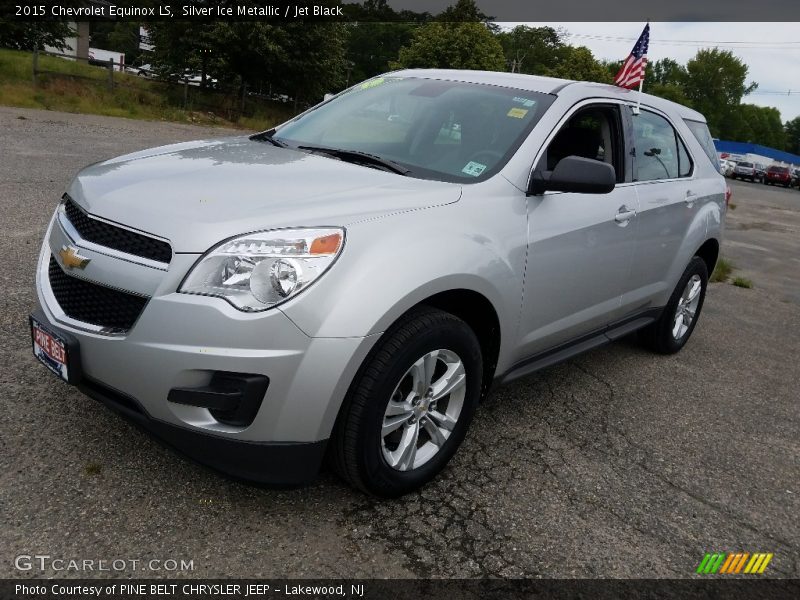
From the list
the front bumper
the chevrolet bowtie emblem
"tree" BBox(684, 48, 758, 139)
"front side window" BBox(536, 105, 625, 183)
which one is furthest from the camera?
"tree" BBox(684, 48, 758, 139)

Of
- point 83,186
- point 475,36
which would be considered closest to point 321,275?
point 83,186

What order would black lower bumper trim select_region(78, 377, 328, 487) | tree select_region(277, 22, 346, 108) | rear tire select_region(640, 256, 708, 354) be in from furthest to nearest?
tree select_region(277, 22, 346, 108)
rear tire select_region(640, 256, 708, 354)
black lower bumper trim select_region(78, 377, 328, 487)

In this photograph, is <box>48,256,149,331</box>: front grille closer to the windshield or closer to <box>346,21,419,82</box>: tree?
the windshield

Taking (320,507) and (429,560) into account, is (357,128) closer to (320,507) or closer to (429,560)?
(320,507)

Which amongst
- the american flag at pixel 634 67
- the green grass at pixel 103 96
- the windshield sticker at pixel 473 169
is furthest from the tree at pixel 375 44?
the windshield sticker at pixel 473 169

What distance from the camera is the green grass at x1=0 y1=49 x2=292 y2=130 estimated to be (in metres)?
20.2

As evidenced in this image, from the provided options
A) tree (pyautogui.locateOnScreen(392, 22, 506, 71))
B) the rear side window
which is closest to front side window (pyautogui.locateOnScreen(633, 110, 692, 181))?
the rear side window

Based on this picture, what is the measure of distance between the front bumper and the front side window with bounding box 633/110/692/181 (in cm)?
248

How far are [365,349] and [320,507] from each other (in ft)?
2.43

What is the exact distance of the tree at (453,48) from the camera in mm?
47125

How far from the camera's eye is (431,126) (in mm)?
3482

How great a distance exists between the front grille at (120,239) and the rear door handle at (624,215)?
233 centimetres

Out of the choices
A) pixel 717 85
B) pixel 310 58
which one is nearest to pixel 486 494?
pixel 310 58

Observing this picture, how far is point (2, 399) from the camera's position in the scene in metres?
3.17
